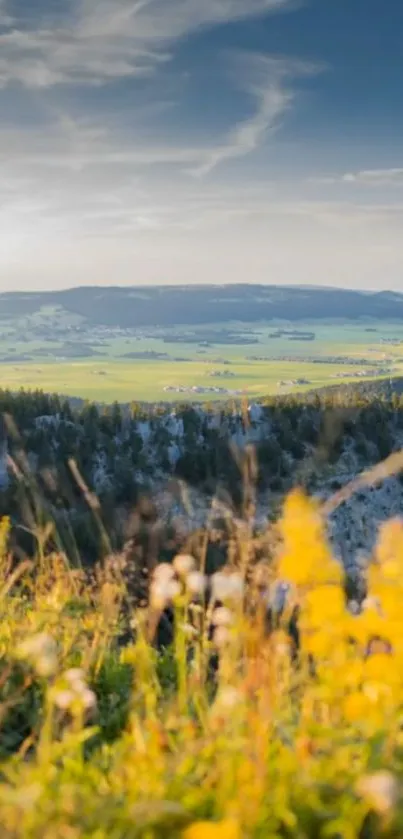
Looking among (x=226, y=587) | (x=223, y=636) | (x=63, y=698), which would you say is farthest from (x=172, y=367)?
(x=63, y=698)

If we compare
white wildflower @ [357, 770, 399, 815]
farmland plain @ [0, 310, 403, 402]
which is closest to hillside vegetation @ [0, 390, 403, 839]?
white wildflower @ [357, 770, 399, 815]

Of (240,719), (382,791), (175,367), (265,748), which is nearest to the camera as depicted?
(382,791)

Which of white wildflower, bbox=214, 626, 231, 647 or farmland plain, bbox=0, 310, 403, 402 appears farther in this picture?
farmland plain, bbox=0, 310, 403, 402

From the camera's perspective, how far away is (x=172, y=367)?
14788cm

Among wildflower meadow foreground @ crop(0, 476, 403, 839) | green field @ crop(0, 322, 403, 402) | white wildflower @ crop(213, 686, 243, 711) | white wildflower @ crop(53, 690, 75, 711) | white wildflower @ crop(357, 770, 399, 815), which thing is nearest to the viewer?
white wildflower @ crop(357, 770, 399, 815)

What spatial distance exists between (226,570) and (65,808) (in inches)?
86.8

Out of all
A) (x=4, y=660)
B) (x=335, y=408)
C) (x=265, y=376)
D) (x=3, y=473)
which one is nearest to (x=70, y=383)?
(x=265, y=376)

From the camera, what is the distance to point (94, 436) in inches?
1560

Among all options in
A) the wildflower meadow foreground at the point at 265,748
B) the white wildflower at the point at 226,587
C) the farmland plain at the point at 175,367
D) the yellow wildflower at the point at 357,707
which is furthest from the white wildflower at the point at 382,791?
the farmland plain at the point at 175,367

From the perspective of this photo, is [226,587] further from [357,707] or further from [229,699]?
[357,707]

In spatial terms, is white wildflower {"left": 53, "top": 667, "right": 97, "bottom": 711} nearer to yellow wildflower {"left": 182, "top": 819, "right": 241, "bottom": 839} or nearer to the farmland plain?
yellow wildflower {"left": 182, "top": 819, "right": 241, "bottom": 839}

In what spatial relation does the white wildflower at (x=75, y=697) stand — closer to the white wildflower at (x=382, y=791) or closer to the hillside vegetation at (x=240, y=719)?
the hillside vegetation at (x=240, y=719)

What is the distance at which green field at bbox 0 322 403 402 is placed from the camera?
11400 cm

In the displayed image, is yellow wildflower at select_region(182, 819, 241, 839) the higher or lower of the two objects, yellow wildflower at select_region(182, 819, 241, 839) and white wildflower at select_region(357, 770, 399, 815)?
the lower
